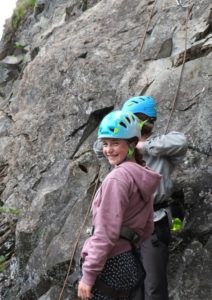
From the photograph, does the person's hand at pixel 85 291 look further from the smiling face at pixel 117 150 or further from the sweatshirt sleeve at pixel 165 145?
the sweatshirt sleeve at pixel 165 145

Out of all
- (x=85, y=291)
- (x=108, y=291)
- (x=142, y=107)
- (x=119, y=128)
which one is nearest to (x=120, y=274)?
(x=108, y=291)

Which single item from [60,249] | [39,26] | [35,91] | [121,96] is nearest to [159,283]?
[60,249]

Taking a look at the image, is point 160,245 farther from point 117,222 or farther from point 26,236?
point 26,236

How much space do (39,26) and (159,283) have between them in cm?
1059

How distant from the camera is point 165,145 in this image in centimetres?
538

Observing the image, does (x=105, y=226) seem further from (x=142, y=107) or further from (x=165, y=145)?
(x=142, y=107)

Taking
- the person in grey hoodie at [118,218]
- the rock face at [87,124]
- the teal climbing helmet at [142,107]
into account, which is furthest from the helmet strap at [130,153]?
the rock face at [87,124]

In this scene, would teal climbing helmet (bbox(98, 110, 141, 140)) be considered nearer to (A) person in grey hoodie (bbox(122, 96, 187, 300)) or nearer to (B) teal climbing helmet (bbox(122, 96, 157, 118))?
(A) person in grey hoodie (bbox(122, 96, 187, 300))

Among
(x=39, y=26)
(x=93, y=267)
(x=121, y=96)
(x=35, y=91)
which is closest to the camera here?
(x=93, y=267)

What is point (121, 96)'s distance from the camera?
8.40 metres

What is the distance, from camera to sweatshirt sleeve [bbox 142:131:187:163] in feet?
17.6

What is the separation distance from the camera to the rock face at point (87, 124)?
6281 millimetres

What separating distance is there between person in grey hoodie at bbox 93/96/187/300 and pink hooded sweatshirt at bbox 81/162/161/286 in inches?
27.3

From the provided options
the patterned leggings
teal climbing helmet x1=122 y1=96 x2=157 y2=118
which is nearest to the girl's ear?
the patterned leggings
